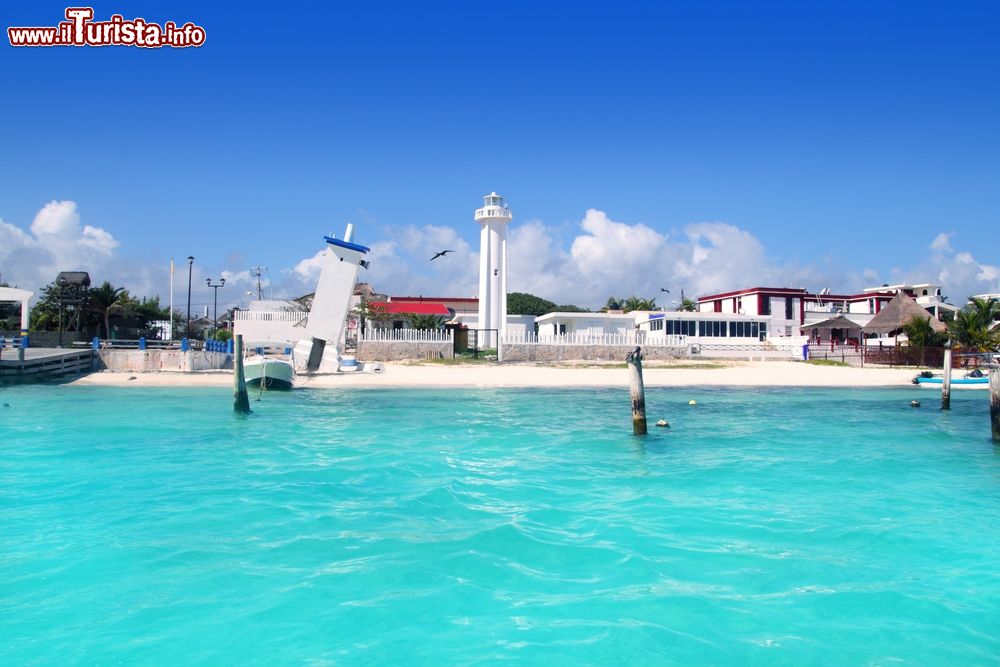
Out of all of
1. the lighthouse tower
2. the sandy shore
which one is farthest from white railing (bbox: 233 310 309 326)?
the lighthouse tower

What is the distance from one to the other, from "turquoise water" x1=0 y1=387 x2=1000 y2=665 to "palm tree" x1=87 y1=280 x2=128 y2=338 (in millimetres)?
30444

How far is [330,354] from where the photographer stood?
32.6 meters

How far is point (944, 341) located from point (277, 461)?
3900 centimetres

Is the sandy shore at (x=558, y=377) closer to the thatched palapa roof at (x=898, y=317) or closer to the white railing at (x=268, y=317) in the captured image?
the thatched palapa roof at (x=898, y=317)

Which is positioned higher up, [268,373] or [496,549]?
[268,373]

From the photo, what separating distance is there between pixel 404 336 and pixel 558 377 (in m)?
9.12

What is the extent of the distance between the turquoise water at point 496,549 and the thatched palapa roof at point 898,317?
90.2 feet

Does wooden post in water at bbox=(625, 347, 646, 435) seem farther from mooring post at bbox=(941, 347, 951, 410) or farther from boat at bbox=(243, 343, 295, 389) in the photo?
boat at bbox=(243, 343, 295, 389)

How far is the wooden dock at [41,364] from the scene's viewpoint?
95.7 feet

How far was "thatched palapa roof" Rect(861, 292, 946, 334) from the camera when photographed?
133 ft

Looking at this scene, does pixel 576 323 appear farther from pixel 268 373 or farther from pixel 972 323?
pixel 972 323

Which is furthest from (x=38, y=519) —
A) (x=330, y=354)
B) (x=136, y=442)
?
(x=330, y=354)

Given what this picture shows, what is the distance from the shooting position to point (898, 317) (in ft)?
135

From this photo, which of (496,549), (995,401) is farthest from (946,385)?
(496,549)
